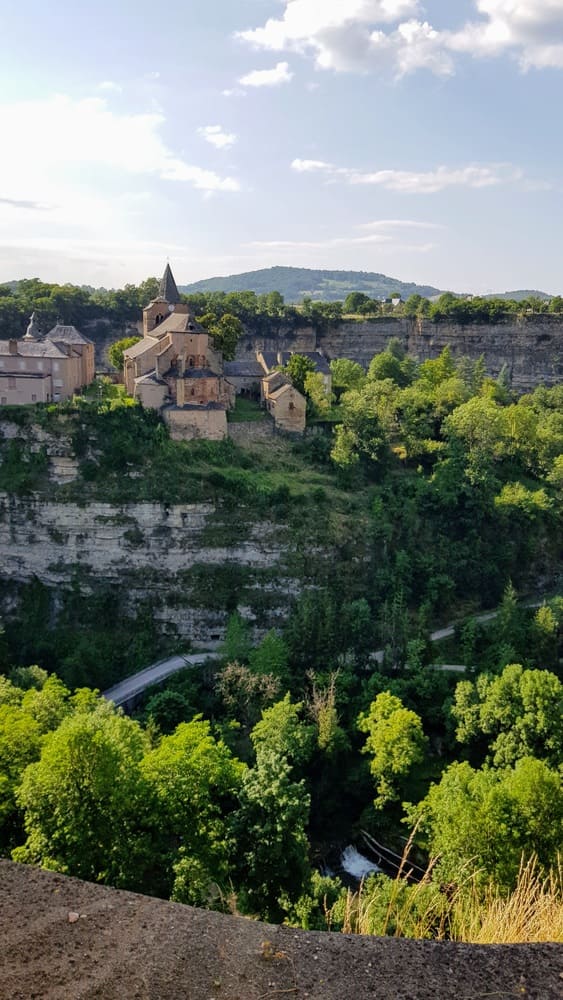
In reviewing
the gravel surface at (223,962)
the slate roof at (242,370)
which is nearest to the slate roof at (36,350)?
the slate roof at (242,370)

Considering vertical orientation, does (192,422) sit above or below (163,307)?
below

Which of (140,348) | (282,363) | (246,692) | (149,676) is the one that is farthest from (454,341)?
(246,692)

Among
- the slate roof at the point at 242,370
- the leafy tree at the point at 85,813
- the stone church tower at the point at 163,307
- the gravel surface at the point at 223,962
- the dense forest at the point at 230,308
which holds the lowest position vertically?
the leafy tree at the point at 85,813

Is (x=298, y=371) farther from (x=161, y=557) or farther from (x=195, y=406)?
(x=161, y=557)

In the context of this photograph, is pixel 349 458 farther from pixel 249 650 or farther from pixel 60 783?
pixel 60 783

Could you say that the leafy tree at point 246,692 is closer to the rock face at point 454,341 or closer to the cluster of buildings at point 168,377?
the cluster of buildings at point 168,377

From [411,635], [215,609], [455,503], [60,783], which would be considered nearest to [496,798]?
[60,783]
